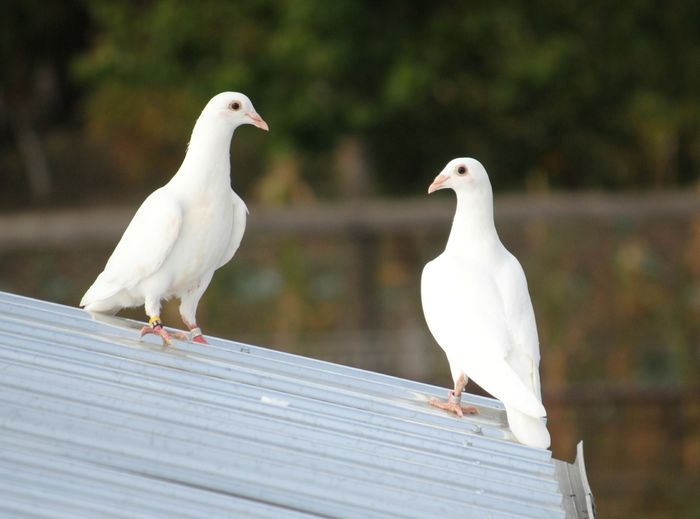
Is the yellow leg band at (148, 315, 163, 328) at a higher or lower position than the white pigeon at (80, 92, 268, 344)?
lower

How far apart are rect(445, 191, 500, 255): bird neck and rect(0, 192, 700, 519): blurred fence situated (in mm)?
8596

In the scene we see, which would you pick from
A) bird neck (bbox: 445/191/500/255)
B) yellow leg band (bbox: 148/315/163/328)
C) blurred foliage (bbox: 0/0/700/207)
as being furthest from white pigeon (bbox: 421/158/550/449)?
blurred foliage (bbox: 0/0/700/207)

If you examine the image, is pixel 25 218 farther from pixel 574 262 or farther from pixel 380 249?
pixel 574 262

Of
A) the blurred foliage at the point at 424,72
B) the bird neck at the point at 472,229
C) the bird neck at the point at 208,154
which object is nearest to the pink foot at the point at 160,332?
the bird neck at the point at 208,154

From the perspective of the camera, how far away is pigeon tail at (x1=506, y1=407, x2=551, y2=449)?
12.0 feet

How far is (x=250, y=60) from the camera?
1278 cm

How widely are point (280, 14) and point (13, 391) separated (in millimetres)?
9931

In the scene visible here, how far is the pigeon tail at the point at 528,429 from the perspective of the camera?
12.0 feet

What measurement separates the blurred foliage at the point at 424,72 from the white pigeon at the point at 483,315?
7.73m

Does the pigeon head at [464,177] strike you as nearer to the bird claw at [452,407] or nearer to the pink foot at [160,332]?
the bird claw at [452,407]

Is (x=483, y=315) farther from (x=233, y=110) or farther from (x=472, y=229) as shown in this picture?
(x=233, y=110)

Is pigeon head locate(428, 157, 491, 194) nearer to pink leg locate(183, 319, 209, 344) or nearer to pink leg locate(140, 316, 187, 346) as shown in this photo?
pink leg locate(183, 319, 209, 344)

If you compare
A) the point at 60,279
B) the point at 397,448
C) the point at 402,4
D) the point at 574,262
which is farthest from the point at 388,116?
the point at 397,448

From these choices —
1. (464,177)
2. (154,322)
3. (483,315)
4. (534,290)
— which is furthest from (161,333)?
(534,290)
